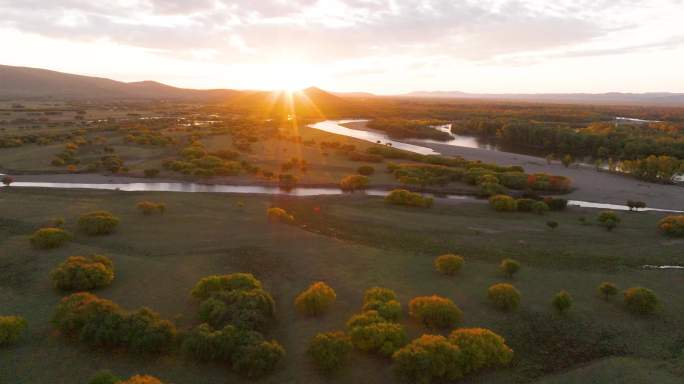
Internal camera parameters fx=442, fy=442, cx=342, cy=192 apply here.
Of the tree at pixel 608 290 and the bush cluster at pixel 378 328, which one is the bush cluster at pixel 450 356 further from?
the tree at pixel 608 290

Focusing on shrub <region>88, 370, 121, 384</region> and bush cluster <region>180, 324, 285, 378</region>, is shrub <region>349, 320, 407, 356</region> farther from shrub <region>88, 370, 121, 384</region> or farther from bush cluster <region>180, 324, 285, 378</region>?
shrub <region>88, 370, 121, 384</region>

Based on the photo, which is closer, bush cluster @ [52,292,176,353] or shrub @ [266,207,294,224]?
bush cluster @ [52,292,176,353]

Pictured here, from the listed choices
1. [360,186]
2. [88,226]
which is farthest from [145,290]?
[360,186]

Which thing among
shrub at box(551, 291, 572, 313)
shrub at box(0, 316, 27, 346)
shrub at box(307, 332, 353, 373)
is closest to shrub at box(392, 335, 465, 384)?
shrub at box(307, 332, 353, 373)

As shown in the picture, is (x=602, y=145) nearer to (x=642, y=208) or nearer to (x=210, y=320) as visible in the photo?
(x=642, y=208)

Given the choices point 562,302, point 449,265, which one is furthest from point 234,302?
point 562,302

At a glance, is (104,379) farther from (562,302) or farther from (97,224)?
(562,302)
